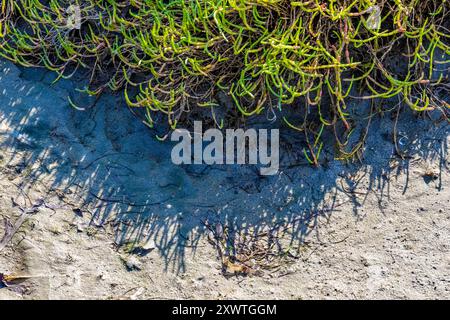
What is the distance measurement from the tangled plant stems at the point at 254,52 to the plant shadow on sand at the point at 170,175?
0.08 m

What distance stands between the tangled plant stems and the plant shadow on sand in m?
0.08

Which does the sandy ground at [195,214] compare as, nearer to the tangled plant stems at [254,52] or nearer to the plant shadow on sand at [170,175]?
the plant shadow on sand at [170,175]

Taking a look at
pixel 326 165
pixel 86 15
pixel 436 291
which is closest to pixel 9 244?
pixel 86 15

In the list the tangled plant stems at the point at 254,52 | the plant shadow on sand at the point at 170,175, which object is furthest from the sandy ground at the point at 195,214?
A: the tangled plant stems at the point at 254,52

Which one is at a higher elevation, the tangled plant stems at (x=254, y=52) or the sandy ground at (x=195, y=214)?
the tangled plant stems at (x=254, y=52)

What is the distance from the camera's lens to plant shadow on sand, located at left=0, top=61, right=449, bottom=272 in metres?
1.83

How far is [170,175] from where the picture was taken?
190cm

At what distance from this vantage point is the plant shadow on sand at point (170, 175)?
1.83 meters

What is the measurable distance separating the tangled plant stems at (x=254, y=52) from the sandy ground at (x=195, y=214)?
126 millimetres

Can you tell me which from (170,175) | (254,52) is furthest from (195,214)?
(254,52)

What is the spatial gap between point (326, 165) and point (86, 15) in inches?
45.9

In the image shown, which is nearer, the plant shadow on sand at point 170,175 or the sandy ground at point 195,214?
the sandy ground at point 195,214

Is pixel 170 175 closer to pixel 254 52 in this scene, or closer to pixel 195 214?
pixel 195 214
